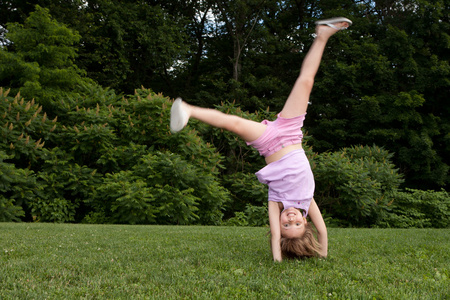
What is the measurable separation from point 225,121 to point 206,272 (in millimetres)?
1656

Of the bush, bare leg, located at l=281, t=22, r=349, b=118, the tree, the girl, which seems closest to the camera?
the girl

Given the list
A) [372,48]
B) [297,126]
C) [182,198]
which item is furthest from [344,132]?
[297,126]

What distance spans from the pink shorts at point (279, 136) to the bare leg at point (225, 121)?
86 millimetres

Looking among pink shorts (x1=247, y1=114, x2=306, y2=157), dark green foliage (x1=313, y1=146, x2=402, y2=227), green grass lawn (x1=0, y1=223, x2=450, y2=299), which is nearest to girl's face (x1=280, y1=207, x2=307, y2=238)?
green grass lawn (x1=0, y1=223, x2=450, y2=299)

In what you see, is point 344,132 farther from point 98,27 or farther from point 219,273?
point 219,273

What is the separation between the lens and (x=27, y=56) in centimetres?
1397

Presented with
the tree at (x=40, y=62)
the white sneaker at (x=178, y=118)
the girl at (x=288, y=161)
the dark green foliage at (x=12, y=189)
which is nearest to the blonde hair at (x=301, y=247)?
the girl at (x=288, y=161)

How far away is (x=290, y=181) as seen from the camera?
4344mm

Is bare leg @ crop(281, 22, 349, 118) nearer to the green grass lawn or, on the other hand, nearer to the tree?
the green grass lawn

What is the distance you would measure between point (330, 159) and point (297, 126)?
8638 mm

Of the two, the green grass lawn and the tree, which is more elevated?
the tree

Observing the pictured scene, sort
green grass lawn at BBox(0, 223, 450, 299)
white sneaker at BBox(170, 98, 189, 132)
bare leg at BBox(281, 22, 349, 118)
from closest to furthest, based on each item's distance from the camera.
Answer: green grass lawn at BBox(0, 223, 450, 299)
white sneaker at BBox(170, 98, 189, 132)
bare leg at BBox(281, 22, 349, 118)

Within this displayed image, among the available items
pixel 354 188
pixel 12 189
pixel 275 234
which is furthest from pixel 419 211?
pixel 12 189

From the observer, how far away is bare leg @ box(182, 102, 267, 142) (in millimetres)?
4164
